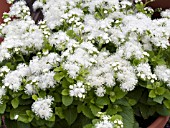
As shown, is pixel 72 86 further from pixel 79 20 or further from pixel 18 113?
pixel 79 20

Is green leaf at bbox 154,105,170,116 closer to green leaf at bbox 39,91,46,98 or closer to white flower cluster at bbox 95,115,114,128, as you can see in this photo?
white flower cluster at bbox 95,115,114,128

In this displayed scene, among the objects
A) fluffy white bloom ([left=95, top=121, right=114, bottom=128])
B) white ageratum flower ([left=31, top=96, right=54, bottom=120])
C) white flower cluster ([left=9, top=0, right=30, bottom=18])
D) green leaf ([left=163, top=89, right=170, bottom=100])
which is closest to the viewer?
fluffy white bloom ([left=95, top=121, right=114, bottom=128])

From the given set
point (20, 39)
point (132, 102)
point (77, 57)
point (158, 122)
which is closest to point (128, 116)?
point (132, 102)

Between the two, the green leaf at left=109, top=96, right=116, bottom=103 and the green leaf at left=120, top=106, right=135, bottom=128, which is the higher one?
the green leaf at left=109, top=96, right=116, bottom=103

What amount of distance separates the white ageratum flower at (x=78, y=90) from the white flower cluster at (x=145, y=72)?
0.20 meters

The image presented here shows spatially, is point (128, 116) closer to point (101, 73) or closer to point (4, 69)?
point (101, 73)

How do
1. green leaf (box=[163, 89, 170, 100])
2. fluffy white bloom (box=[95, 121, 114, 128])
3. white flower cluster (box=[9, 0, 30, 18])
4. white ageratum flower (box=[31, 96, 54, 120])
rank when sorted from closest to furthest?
fluffy white bloom (box=[95, 121, 114, 128]), white ageratum flower (box=[31, 96, 54, 120]), green leaf (box=[163, 89, 170, 100]), white flower cluster (box=[9, 0, 30, 18])

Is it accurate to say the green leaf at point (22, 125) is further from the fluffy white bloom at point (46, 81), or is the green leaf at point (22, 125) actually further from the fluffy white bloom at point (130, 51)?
the fluffy white bloom at point (130, 51)

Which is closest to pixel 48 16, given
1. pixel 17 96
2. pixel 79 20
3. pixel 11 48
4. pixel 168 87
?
pixel 79 20

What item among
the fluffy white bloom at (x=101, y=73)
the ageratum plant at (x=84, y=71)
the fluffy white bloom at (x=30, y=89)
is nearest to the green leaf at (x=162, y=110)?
the ageratum plant at (x=84, y=71)

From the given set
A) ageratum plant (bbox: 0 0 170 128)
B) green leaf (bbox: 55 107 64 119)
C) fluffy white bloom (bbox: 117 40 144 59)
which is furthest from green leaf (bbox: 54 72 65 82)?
fluffy white bloom (bbox: 117 40 144 59)

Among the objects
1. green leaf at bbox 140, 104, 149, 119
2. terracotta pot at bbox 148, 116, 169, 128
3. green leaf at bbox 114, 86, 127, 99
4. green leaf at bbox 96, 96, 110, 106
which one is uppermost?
green leaf at bbox 114, 86, 127, 99

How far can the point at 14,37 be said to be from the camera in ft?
4.74

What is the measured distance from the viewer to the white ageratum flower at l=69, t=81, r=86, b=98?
123 centimetres
